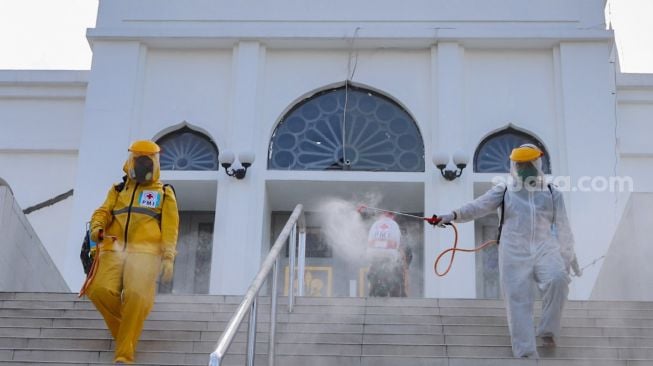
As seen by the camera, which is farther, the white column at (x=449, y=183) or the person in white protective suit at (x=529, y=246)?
the white column at (x=449, y=183)

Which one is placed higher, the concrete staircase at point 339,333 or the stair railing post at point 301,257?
the stair railing post at point 301,257

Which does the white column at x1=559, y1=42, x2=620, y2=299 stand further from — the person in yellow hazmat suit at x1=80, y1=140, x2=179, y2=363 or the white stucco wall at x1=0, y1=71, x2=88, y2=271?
the white stucco wall at x1=0, y1=71, x2=88, y2=271

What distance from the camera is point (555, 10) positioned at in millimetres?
16281

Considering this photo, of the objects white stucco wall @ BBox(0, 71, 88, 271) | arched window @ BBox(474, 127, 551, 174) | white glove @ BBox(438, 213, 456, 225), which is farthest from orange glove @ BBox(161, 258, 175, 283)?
white stucco wall @ BBox(0, 71, 88, 271)

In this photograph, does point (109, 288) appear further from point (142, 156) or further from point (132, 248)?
point (142, 156)

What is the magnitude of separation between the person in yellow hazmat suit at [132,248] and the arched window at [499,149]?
27.2 feet

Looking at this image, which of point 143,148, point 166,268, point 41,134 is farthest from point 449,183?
point 166,268

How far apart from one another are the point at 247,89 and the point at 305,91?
945mm

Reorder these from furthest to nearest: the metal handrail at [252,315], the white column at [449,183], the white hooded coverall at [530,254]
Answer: the white column at [449,183]
the white hooded coverall at [530,254]
the metal handrail at [252,315]

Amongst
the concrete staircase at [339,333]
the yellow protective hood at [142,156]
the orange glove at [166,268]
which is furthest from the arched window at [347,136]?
the orange glove at [166,268]

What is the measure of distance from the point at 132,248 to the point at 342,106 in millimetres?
8385

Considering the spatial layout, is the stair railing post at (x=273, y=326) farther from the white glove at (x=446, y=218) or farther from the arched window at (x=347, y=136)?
the arched window at (x=347, y=136)

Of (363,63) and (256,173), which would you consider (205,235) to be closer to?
(256,173)

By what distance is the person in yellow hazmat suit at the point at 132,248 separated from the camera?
7949 mm
